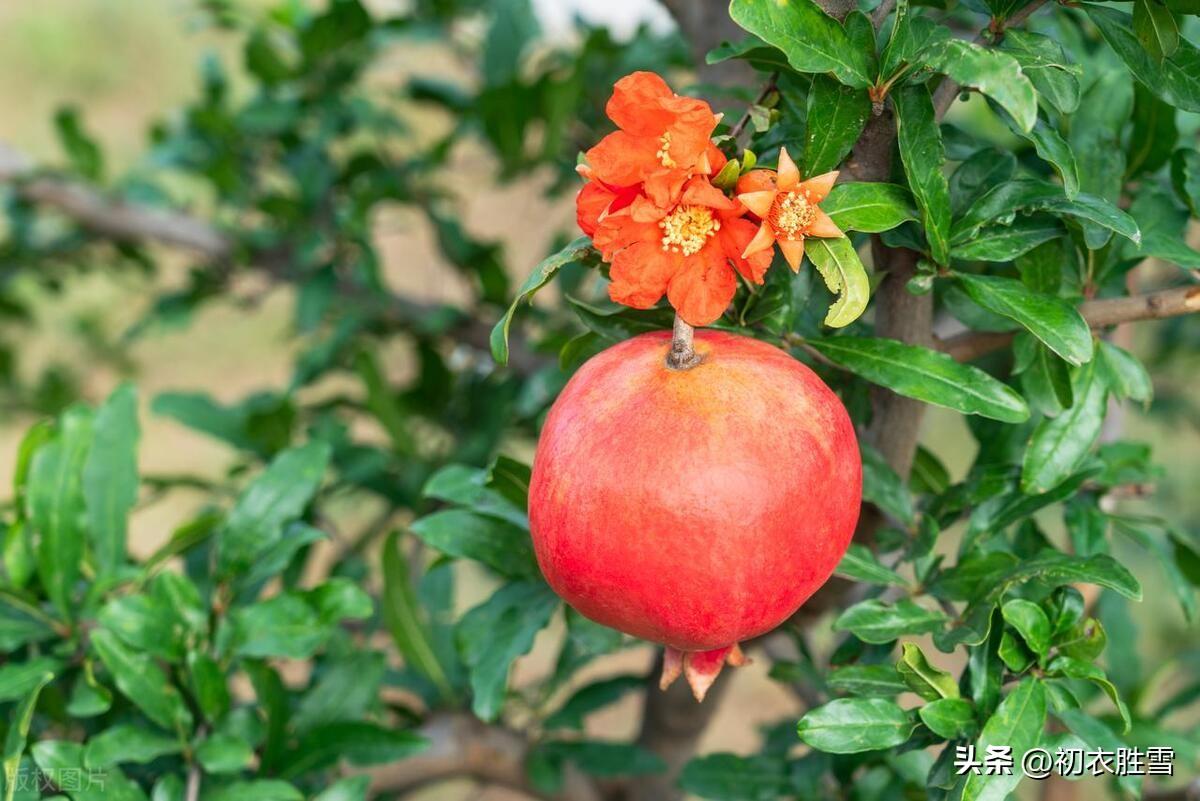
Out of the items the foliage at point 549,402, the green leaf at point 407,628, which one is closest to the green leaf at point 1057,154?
the foliage at point 549,402

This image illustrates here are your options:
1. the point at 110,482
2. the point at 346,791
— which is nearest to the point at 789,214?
the point at 346,791

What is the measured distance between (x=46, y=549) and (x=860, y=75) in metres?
0.55

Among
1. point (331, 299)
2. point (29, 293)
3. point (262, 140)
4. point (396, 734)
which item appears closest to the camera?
point (396, 734)

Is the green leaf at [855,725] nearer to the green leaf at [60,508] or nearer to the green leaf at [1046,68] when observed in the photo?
the green leaf at [1046,68]

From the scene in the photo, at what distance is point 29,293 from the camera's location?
2385mm

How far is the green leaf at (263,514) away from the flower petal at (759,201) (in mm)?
422

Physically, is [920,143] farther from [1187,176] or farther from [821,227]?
[1187,176]

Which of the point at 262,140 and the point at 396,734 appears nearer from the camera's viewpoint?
the point at 396,734

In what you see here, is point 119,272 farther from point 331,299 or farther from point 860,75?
point 860,75

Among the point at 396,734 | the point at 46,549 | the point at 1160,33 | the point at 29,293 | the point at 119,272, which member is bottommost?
the point at 29,293

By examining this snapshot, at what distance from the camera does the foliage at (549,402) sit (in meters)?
0.50

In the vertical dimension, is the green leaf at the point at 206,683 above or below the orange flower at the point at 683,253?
below

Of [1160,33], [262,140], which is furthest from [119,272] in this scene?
[1160,33]

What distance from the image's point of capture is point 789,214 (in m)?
0.43
